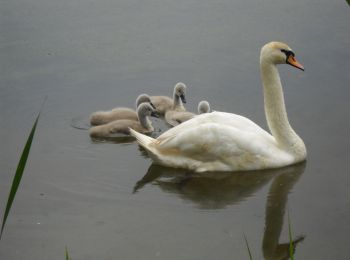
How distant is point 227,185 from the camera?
20.9ft

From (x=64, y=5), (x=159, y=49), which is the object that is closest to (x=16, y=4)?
(x=64, y=5)

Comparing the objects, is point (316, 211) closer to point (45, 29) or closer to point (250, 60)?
point (250, 60)

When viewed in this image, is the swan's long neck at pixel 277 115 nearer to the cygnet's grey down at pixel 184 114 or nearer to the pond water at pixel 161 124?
the pond water at pixel 161 124

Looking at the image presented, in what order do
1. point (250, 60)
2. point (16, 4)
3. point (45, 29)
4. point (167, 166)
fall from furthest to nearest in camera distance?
1. point (16, 4)
2. point (45, 29)
3. point (250, 60)
4. point (167, 166)

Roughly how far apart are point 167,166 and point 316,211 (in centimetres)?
161

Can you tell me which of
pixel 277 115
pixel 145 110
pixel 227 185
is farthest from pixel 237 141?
pixel 145 110

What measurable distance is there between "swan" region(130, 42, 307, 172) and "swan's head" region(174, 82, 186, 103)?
1103mm

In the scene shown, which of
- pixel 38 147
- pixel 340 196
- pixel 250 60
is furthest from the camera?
pixel 250 60

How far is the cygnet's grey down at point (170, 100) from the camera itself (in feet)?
25.7

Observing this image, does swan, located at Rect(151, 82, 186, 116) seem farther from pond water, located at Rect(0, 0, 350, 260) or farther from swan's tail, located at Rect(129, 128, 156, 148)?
swan's tail, located at Rect(129, 128, 156, 148)

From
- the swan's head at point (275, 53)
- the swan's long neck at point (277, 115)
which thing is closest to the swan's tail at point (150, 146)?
the swan's long neck at point (277, 115)

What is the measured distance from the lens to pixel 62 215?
5898mm

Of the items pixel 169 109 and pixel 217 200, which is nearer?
pixel 217 200

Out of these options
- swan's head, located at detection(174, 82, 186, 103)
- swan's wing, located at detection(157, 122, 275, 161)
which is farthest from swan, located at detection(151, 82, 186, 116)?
swan's wing, located at detection(157, 122, 275, 161)
